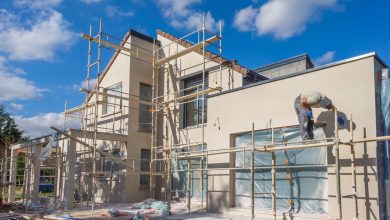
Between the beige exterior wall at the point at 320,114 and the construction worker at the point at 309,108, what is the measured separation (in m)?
0.40

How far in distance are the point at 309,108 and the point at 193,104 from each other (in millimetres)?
6601

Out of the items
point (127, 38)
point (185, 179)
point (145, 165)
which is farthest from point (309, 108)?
point (127, 38)

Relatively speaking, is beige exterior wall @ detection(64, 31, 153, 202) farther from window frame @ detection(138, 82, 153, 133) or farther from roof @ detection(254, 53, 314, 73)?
roof @ detection(254, 53, 314, 73)

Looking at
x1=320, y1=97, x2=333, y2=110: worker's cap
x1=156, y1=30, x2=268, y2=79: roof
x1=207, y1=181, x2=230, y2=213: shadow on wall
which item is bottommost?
x1=207, y1=181, x2=230, y2=213: shadow on wall

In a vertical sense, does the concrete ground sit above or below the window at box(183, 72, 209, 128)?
below

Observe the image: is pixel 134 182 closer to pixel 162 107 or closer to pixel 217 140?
pixel 162 107

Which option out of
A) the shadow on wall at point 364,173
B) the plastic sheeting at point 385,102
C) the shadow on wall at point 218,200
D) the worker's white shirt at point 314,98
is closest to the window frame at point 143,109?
the shadow on wall at point 218,200

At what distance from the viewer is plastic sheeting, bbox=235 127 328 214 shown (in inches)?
372

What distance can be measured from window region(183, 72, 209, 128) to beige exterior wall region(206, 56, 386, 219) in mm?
2309

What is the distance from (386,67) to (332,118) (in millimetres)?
1811

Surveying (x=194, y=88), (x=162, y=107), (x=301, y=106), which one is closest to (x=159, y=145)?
(x=162, y=107)

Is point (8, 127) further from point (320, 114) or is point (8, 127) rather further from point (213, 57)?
point (320, 114)

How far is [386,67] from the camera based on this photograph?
A: 30.1ft

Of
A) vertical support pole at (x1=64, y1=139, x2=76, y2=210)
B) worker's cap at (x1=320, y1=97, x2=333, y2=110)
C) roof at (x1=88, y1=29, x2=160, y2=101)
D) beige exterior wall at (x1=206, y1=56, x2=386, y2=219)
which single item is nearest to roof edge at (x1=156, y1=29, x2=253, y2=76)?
roof at (x1=88, y1=29, x2=160, y2=101)
